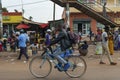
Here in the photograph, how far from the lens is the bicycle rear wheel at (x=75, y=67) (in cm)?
1312

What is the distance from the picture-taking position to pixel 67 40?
1330cm

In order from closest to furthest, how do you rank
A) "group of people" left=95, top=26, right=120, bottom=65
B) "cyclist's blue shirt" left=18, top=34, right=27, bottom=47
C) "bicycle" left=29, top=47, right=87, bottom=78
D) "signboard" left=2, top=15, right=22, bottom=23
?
"bicycle" left=29, top=47, right=87, bottom=78 < "group of people" left=95, top=26, right=120, bottom=65 < "cyclist's blue shirt" left=18, top=34, right=27, bottom=47 < "signboard" left=2, top=15, right=22, bottom=23

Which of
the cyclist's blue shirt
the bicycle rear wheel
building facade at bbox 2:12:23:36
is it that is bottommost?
the bicycle rear wheel

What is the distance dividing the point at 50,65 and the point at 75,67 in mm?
861

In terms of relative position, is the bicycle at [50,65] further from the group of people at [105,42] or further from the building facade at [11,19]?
the building facade at [11,19]

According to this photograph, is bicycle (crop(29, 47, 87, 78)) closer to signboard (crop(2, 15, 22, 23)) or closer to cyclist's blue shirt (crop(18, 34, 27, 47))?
cyclist's blue shirt (crop(18, 34, 27, 47))

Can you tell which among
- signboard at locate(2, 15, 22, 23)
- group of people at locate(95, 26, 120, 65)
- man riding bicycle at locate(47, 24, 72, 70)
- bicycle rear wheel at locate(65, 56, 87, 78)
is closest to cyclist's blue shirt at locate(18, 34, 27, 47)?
group of people at locate(95, 26, 120, 65)

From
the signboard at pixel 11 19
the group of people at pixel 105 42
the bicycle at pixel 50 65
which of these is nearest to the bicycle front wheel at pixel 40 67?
the bicycle at pixel 50 65

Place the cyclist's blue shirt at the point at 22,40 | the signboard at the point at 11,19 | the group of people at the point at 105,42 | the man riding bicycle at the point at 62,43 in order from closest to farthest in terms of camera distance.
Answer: the man riding bicycle at the point at 62,43 < the group of people at the point at 105,42 < the cyclist's blue shirt at the point at 22,40 < the signboard at the point at 11,19

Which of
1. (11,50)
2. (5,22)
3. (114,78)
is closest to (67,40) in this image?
(114,78)

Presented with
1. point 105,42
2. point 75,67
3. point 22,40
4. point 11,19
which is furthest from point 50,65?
point 11,19

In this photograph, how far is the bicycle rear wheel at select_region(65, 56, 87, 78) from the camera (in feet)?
43.1

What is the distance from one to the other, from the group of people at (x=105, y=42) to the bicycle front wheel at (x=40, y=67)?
4.96 m

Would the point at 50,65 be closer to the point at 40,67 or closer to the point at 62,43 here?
the point at 40,67
